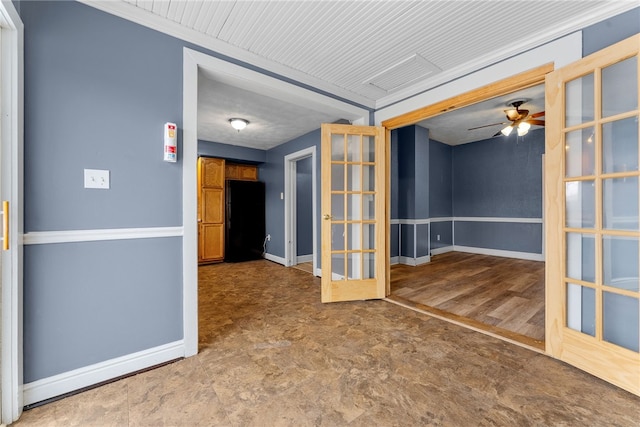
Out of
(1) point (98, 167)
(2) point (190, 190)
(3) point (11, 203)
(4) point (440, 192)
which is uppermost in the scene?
(4) point (440, 192)

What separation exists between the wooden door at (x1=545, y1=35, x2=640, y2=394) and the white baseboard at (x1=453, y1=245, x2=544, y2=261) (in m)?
4.25

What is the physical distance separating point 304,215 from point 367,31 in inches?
147

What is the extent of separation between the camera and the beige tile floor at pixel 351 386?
134 centimetres

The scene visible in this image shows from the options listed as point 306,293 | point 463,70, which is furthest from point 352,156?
point 306,293

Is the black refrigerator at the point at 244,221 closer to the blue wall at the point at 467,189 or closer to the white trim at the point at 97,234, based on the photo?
the blue wall at the point at 467,189

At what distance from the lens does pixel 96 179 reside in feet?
5.36

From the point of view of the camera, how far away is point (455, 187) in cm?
652

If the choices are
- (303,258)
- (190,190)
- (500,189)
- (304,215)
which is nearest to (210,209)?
(304,215)

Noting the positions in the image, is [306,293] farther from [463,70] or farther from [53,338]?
[463,70]

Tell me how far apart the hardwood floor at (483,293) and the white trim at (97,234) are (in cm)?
252

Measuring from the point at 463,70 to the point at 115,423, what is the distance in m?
3.56

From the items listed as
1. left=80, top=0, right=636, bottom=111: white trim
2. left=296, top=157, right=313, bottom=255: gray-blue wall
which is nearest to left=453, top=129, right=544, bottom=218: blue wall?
left=296, top=157, right=313, bottom=255: gray-blue wall

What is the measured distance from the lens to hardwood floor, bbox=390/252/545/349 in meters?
2.42

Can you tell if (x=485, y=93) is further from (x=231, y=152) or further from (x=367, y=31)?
(x=231, y=152)
